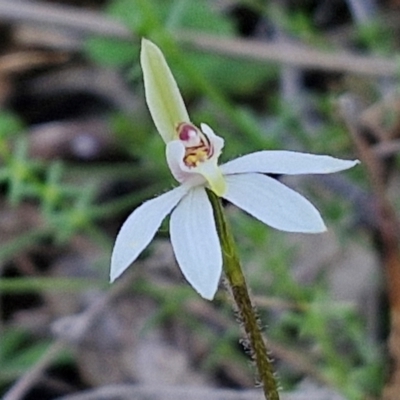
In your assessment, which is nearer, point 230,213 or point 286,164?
point 286,164

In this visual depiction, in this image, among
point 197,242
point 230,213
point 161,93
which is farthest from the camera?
point 230,213

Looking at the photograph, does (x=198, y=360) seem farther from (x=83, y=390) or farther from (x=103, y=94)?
(x=103, y=94)

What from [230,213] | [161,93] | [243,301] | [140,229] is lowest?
[243,301]

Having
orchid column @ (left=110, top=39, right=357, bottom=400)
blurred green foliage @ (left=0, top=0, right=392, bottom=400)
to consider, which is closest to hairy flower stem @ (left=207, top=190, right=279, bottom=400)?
orchid column @ (left=110, top=39, right=357, bottom=400)

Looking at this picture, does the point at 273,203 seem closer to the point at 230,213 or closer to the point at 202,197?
the point at 202,197

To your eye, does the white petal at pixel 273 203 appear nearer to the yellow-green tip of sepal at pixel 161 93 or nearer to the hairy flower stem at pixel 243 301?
the hairy flower stem at pixel 243 301

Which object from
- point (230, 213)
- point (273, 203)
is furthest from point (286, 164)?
point (230, 213)

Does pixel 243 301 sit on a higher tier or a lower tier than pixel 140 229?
lower
